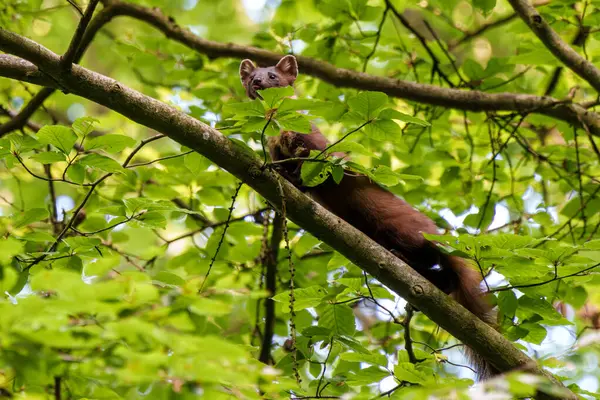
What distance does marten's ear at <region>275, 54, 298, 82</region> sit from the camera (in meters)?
8.21

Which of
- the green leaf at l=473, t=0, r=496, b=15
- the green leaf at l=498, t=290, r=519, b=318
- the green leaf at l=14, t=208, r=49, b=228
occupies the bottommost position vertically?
the green leaf at l=498, t=290, r=519, b=318

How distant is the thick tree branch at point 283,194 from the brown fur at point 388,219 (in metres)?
1.61

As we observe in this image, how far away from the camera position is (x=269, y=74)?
27.2 feet

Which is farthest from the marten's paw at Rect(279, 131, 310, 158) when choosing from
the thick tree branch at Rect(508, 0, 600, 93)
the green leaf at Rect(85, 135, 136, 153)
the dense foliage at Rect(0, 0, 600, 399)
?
the thick tree branch at Rect(508, 0, 600, 93)

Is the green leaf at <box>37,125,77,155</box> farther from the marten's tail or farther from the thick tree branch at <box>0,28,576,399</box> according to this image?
the marten's tail

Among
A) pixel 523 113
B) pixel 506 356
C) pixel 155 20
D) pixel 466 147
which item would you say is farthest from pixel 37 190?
pixel 506 356

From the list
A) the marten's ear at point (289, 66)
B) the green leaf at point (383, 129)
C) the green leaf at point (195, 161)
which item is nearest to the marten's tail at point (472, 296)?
the green leaf at point (383, 129)

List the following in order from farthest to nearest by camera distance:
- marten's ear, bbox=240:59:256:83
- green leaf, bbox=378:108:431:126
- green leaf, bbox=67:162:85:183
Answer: marten's ear, bbox=240:59:256:83
green leaf, bbox=67:162:85:183
green leaf, bbox=378:108:431:126

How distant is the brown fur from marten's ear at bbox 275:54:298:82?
3.76 feet

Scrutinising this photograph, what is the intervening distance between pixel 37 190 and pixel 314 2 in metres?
7.35

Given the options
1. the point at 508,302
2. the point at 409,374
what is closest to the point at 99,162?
the point at 409,374

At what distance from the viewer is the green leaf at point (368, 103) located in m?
4.39

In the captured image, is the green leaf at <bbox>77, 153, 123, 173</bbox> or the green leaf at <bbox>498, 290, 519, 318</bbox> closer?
the green leaf at <bbox>77, 153, 123, 173</bbox>

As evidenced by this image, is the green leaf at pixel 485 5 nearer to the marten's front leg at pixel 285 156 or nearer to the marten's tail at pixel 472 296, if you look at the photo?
the marten's front leg at pixel 285 156
